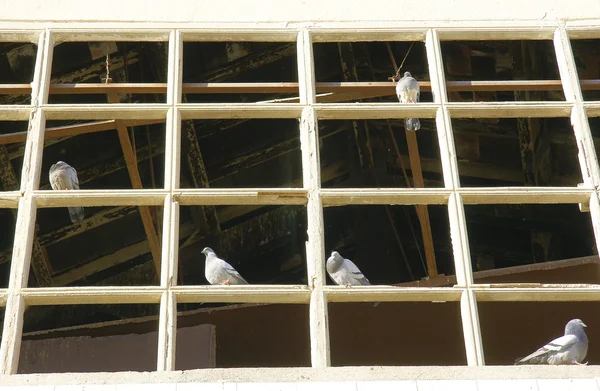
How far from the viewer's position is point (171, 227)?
5.95 meters

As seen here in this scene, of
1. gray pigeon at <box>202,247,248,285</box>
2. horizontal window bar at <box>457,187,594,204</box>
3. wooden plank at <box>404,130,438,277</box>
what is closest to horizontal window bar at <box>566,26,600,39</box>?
horizontal window bar at <box>457,187,594,204</box>

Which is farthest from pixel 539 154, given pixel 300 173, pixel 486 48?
pixel 300 173

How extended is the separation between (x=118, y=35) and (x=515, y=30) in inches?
101

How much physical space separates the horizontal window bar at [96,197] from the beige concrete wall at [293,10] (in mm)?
1470

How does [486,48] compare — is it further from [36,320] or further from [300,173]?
[36,320]

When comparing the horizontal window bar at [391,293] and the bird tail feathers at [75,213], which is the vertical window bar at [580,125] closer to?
the horizontal window bar at [391,293]

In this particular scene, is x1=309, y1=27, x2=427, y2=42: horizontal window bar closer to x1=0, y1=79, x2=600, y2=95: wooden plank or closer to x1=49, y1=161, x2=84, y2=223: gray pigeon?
x1=0, y1=79, x2=600, y2=95: wooden plank

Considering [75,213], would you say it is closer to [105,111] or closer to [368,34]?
[105,111]

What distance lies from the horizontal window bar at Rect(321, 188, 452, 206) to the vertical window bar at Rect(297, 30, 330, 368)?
86 millimetres

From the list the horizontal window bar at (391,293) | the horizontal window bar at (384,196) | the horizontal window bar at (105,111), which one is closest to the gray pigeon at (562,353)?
the horizontal window bar at (391,293)

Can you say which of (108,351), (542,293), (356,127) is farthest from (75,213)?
(542,293)

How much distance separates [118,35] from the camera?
23.1ft

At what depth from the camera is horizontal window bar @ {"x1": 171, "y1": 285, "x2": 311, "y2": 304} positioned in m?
5.71

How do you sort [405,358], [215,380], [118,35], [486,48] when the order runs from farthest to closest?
[486,48]
[405,358]
[118,35]
[215,380]
